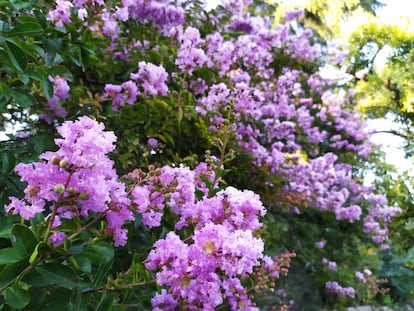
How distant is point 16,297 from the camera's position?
25.9 inches

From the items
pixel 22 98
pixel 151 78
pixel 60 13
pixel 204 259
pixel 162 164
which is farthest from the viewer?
pixel 162 164

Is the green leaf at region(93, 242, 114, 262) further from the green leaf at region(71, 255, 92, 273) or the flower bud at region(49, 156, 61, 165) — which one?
the flower bud at region(49, 156, 61, 165)

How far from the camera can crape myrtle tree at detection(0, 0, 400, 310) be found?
2.46 feet

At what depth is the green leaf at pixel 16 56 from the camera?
39.1 inches

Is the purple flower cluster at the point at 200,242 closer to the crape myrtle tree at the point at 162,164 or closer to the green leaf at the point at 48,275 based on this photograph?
the crape myrtle tree at the point at 162,164

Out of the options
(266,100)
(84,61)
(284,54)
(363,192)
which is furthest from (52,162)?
(363,192)

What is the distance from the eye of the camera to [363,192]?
4.80 meters

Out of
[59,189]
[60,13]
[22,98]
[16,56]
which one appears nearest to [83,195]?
[59,189]

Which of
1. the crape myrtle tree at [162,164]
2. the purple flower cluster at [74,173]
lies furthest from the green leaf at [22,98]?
the purple flower cluster at [74,173]

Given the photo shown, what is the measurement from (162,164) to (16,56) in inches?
48.0

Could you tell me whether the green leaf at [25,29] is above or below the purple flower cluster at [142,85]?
above

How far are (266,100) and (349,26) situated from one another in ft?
11.8

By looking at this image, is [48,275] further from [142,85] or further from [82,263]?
[142,85]

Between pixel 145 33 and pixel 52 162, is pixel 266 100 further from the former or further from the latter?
pixel 52 162
